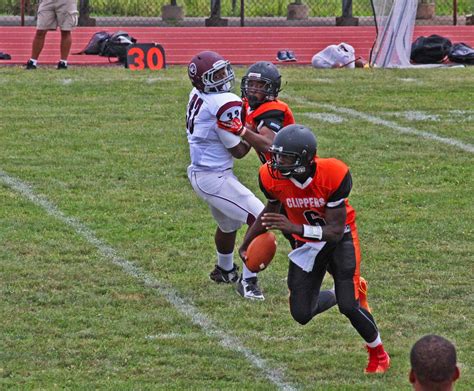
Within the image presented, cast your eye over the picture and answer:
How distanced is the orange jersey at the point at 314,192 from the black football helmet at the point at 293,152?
0.10m

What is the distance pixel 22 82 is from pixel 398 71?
495 centimetres

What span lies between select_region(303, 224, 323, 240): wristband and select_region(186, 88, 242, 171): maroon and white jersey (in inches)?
62.7

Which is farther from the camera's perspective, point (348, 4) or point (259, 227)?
point (348, 4)

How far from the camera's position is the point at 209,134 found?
25.2 feet

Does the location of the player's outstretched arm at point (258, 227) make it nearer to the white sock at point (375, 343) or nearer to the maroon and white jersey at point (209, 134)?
the white sock at point (375, 343)

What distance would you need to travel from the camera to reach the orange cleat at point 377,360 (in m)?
6.22

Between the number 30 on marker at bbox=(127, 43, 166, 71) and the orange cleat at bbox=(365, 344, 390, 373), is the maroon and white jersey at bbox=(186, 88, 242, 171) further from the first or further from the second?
the number 30 on marker at bbox=(127, 43, 166, 71)

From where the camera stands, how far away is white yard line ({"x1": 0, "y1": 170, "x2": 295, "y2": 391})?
6300mm

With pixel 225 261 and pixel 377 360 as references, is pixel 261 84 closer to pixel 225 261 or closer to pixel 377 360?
pixel 225 261

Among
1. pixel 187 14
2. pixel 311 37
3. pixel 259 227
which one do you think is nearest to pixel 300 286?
pixel 259 227

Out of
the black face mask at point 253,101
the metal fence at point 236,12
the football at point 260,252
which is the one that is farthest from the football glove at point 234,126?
the metal fence at point 236,12

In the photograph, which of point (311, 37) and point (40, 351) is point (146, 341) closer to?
point (40, 351)

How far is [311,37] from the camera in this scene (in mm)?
19453

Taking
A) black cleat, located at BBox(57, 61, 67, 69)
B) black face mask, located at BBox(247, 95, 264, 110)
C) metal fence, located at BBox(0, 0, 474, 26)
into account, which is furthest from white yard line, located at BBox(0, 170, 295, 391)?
metal fence, located at BBox(0, 0, 474, 26)
